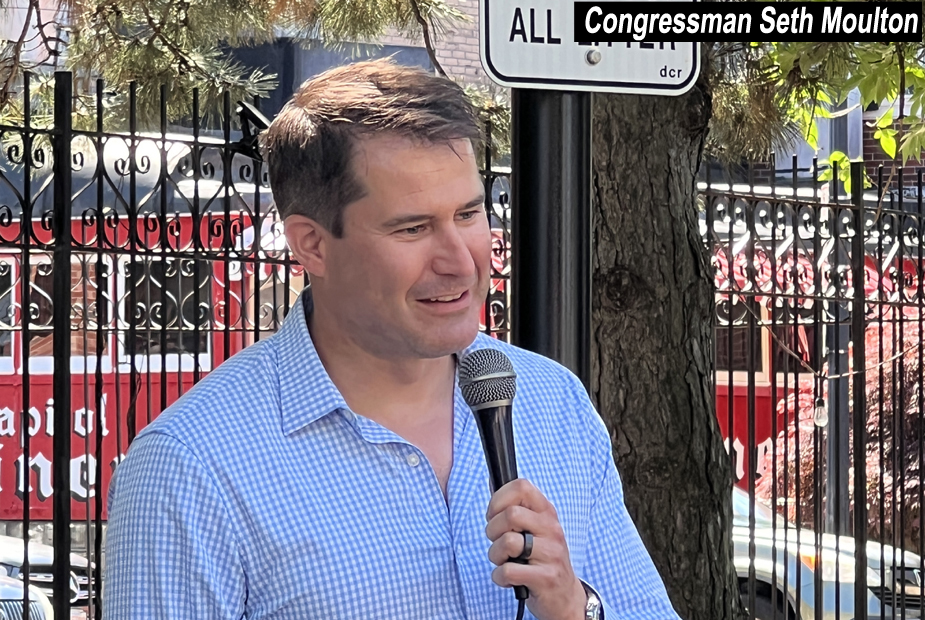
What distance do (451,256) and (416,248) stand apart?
0.05m

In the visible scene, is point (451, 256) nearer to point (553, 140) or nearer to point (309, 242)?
point (309, 242)

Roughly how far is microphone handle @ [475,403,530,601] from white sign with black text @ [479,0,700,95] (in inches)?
27.4

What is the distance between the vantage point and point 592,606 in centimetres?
184

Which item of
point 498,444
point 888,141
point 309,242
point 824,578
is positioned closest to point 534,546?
point 498,444

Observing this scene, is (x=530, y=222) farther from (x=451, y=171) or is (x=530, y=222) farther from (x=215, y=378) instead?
(x=215, y=378)

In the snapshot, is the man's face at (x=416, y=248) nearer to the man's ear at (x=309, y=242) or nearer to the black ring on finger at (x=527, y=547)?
the man's ear at (x=309, y=242)

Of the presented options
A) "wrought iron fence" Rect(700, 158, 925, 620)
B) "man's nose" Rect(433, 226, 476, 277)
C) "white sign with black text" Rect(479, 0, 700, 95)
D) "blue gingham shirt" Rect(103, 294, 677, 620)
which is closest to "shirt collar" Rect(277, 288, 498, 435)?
"blue gingham shirt" Rect(103, 294, 677, 620)

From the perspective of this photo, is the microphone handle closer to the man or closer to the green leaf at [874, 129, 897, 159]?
the man

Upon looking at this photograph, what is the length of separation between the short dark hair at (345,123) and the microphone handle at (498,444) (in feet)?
1.20

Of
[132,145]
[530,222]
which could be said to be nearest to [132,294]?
[132,145]

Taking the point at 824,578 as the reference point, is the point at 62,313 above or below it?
above

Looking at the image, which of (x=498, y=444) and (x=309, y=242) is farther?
(x=309, y=242)

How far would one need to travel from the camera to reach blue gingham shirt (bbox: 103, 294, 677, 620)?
170 centimetres

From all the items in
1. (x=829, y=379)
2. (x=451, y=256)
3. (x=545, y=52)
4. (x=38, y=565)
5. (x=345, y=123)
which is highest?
(x=545, y=52)
